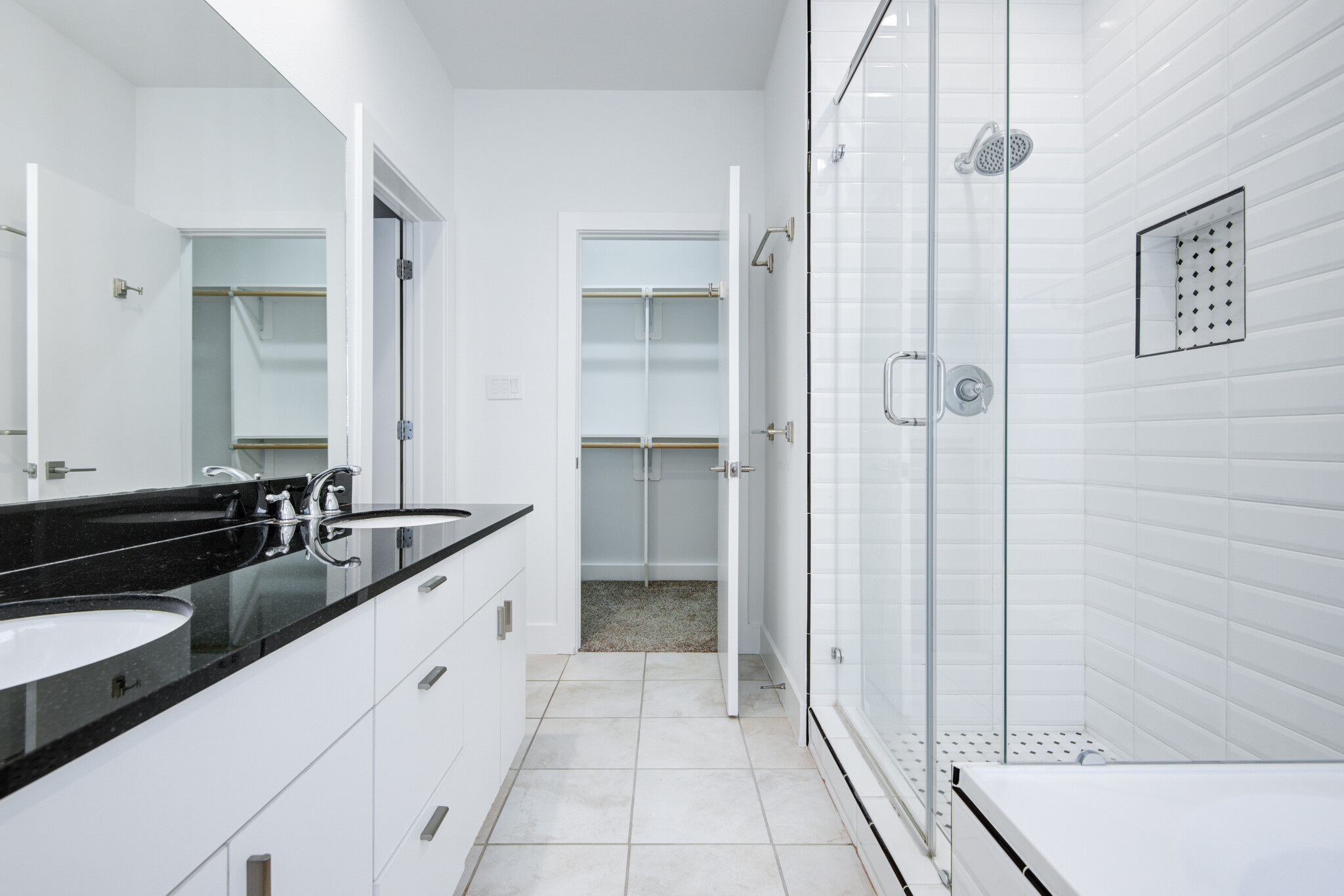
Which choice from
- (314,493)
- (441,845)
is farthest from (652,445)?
(441,845)

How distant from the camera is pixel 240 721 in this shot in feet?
1.94

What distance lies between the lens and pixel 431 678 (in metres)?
1.09

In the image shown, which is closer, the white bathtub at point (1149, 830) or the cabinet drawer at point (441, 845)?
the white bathtub at point (1149, 830)

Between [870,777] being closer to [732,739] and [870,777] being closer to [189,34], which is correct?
[732,739]

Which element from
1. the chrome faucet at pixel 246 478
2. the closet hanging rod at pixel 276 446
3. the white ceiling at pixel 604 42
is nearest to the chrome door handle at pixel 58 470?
the chrome faucet at pixel 246 478

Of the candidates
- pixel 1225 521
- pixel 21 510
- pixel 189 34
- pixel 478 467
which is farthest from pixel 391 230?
pixel 1225 521

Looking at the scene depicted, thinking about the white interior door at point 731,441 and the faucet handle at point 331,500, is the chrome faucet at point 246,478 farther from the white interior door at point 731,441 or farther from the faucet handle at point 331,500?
the white interior door at point 731,441

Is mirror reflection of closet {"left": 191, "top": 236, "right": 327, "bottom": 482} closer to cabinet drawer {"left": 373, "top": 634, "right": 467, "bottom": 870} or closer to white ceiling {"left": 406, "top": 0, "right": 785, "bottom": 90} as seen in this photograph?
cabinet drawer {"left": 373, "top": 634, "right": 467, "bottom": 870}

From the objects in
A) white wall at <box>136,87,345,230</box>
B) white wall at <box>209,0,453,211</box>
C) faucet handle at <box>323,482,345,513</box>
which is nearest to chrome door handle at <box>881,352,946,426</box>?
faucet handle at <box>323,482,345,513</box>

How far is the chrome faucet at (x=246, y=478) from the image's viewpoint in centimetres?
126

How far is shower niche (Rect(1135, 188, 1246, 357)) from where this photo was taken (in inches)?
41.6

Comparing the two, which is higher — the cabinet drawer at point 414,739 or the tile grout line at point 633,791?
the cabinet drawer at point 414,739

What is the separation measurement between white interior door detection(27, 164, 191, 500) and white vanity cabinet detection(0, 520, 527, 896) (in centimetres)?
57

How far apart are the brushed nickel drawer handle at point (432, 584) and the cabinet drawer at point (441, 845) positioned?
378 mm
